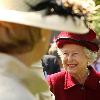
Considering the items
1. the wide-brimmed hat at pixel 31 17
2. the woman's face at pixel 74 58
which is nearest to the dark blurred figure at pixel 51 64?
the woman's face at pixel 74 58

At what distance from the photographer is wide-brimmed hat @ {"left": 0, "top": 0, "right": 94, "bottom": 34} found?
1.43 meters

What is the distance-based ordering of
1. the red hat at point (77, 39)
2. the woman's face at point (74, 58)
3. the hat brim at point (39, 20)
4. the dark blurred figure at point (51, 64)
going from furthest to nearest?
the dark blurred figure at point (51, 64), the woman's face at point (74, 58), the red hat at point (77, 39), the hat brim at point (39, 20)

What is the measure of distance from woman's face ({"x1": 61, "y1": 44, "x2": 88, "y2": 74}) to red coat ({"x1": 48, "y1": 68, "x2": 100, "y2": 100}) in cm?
12

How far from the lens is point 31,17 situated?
144 centimetres

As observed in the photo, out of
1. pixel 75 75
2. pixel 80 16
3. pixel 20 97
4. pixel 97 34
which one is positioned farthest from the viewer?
pixel 75 75

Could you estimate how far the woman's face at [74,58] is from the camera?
382cm

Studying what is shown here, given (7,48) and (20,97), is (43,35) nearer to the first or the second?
(7,48)

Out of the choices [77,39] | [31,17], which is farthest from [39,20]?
[77,39]

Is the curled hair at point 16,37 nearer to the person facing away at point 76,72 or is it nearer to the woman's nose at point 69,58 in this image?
the person facing away at point 76,72

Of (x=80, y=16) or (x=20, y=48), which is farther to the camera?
(x=80, y=16)

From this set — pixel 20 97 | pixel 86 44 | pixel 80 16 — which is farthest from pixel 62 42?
pixel 20 97

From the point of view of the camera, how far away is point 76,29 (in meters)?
1.53

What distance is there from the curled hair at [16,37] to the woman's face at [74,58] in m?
2.33

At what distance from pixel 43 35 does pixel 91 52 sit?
2.41 meters
